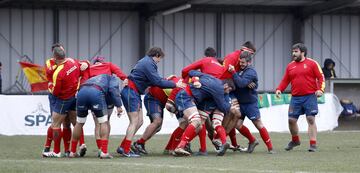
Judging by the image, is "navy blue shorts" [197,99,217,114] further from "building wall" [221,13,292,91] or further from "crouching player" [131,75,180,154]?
"building wall" [221,13,292,91]

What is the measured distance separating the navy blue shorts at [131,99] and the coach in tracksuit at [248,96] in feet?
5.73

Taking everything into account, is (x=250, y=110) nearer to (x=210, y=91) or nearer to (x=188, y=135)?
(x=210, y=91)

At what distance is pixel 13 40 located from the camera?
1361 inches

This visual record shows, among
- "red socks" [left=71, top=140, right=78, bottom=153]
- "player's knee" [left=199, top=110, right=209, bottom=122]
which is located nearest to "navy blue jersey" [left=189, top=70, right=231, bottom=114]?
"player's knee" [left=199, top=110, right=209, bottom=122]

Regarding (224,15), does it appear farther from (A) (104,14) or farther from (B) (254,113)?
(B) (254,113)

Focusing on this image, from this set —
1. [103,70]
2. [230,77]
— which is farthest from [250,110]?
[103,70]

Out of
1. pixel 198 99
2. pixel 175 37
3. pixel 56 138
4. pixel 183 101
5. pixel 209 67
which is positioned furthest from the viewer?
pixel 175 37

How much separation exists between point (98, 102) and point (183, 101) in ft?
5.06

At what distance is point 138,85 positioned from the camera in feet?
57.9

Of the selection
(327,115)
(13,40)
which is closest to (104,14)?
(13,40)

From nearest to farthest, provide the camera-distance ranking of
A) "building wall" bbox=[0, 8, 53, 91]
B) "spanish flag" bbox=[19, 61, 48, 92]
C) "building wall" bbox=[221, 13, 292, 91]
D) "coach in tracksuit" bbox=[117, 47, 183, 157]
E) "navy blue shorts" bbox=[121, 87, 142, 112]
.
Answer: "coach in tracksuit" bbox=[117, 47, 183, 157] → "navy blue shorts" bbox=[121, 87, 142, 112] → "spanish flag" bbox=[19, 61, 48, 92] → "building wall" bbox=[0, 8, 53, 91] → "building wall" bbox=[221, 13, 292, 91]

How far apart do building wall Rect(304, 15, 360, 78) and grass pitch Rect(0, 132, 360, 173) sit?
18406mm

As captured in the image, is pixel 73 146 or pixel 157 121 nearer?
pixel 73 146

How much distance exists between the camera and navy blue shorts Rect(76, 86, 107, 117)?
16578mm
